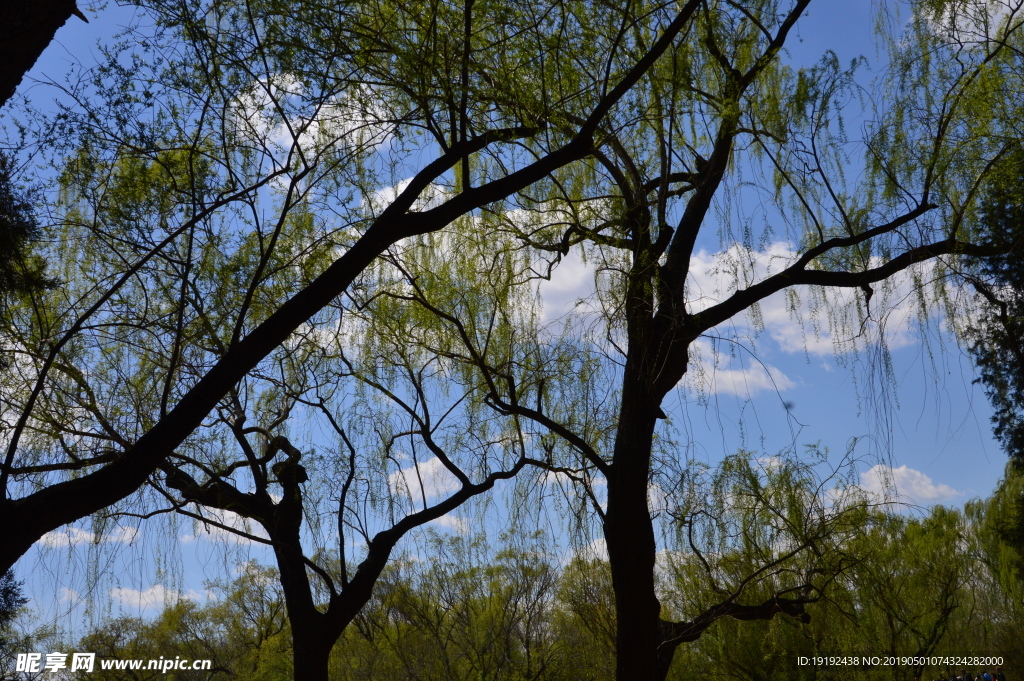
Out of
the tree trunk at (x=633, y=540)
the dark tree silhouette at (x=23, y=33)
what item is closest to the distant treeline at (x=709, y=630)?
the tree trunk at (x=633, y=540)

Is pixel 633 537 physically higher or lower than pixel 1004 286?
lower

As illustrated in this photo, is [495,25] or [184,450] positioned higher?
[495,25]

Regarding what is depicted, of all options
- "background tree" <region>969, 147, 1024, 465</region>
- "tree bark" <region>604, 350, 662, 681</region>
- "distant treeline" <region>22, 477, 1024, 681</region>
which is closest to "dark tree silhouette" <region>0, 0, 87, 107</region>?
"tree bark" <region>604, 350, 662, 681</region>

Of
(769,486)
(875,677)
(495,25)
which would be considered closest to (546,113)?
(495,25)

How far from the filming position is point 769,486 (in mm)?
6914

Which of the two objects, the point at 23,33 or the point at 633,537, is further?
the point at 633,537

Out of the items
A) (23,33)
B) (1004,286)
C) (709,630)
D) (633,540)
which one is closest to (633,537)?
(633,540)

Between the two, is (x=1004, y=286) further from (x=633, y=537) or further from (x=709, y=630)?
(x=709, y=630)

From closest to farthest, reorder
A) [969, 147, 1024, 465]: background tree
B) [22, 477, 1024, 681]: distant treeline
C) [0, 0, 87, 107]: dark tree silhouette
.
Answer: [0, 0, 87, 107]: dark tree silhouette
[969, 147, 1024, 465]: background tree
[22, 477, 1024, 681]: distant treeline

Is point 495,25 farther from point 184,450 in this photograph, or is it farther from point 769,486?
point 769,486

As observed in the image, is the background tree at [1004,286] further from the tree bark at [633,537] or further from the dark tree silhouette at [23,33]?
the dark tree silhouette at [23,33]

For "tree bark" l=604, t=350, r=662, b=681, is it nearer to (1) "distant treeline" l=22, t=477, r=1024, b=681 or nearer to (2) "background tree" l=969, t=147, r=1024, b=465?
(2) "background tree" l=969, t=147, r=1024, b=465

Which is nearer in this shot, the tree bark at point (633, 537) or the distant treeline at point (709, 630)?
the tree bark at point (633, 537)

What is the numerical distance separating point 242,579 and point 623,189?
11.7 metres
